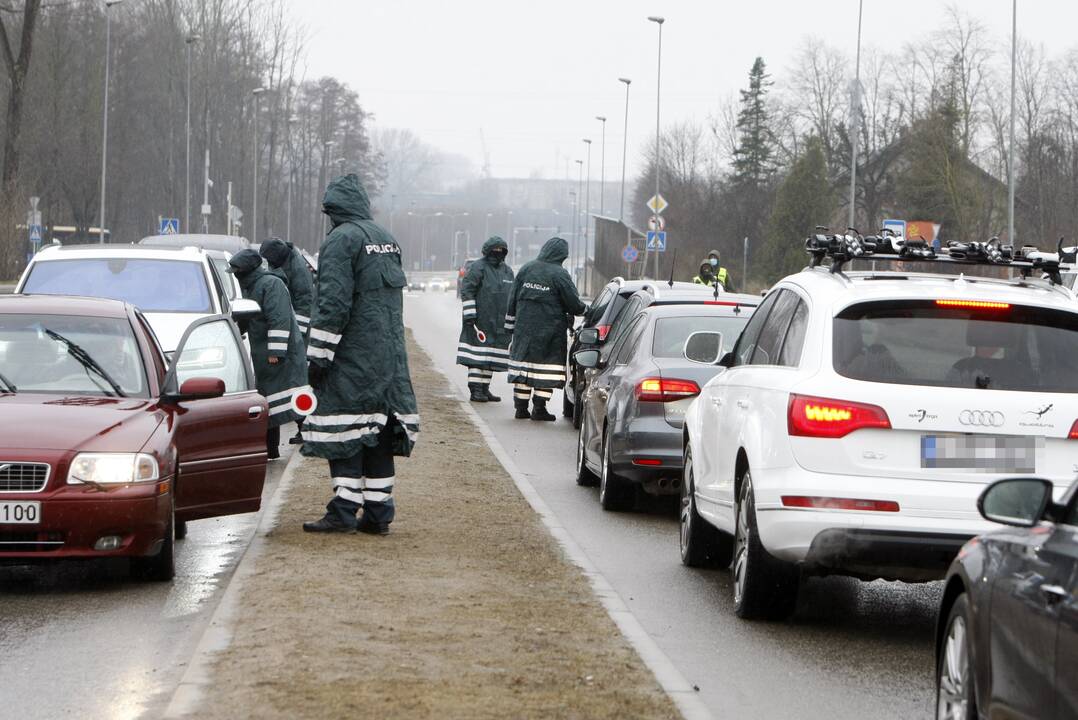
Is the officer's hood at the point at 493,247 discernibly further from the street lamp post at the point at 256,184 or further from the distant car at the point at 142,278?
the street lamp post at the point at 256,184

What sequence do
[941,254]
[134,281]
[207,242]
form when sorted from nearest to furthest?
1. [941,254]
2. [134,281]
3. [207,242]

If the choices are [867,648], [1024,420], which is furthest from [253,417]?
[1024,420]

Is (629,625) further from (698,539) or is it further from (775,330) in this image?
(698,539)

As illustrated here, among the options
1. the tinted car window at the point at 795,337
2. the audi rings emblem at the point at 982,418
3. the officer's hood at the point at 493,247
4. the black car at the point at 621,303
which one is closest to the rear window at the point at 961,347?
the audi rings emblem at the point at 982,418

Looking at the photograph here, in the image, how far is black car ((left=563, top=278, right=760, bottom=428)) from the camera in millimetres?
14141

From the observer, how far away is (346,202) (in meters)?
10.3

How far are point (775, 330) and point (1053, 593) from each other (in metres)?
4.46

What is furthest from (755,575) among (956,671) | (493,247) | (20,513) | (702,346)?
(493,247)

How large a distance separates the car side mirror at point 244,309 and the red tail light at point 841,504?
718 cm

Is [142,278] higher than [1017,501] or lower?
higher

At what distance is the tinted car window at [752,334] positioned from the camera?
361 inches

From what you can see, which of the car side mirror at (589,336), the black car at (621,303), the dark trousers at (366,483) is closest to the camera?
the dark trousers at (366,483)

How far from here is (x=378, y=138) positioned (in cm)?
17988

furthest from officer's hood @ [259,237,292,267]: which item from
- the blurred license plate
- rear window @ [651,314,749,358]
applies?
the blurred license plate
